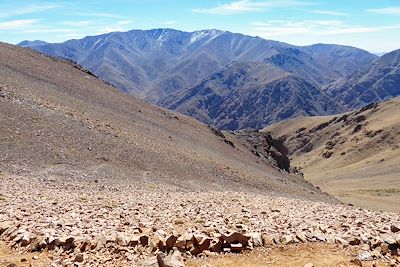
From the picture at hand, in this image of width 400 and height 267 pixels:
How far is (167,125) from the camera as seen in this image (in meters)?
71.5

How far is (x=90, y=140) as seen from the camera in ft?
149

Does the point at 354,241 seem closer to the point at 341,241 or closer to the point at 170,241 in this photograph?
the point at 341,241

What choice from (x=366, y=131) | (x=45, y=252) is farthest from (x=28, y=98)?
(x=366, y=131)

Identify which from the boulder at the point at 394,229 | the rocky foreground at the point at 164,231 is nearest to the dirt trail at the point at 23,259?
the rocky foreground at the point at 164,231

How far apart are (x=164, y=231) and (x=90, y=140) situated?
32266 millimetres

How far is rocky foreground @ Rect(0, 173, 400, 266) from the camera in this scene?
519 inches

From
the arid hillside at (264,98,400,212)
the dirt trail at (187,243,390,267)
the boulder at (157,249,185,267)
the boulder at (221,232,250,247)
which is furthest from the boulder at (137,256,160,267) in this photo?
the arid hillside at (264,98,400,212)

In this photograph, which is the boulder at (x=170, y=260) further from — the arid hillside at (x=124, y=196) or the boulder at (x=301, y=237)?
the boulder at (x=301, y=237)

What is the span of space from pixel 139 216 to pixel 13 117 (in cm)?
2998

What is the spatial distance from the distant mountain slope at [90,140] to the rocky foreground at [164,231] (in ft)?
51.0

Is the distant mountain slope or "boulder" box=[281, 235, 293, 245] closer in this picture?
"boulder" box=[281, 235, 293, 245]

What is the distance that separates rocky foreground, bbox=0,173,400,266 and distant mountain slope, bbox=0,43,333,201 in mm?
15557

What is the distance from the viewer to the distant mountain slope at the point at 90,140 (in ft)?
125

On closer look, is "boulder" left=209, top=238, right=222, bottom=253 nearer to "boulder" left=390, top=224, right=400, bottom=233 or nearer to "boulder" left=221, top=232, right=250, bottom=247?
"boulder" left=221, top=232, right=250, bottom=247
